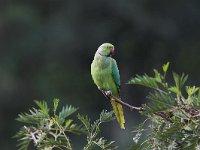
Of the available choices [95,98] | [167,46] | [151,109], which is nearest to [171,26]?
[167,46]

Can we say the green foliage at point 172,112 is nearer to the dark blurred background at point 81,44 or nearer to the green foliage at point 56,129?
the green foliage at point 56,129

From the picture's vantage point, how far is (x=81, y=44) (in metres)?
16.8

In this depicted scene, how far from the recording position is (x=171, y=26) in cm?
1750

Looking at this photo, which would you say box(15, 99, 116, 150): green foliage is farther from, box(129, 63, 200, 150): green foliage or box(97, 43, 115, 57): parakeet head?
box(97, 43, 115, 57): parakeet head

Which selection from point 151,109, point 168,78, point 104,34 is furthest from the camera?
point 104,34

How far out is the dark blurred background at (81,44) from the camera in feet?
53.9

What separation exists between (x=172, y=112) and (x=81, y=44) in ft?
48.7

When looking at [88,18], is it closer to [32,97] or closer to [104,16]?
[104,16]

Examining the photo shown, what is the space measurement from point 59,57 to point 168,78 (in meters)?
2.97

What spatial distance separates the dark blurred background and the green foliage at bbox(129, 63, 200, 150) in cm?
1381

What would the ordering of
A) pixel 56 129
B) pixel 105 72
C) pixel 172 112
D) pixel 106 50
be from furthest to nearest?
pixel 105 72
pixel 106 50
pixel 56 129
pixel 172 112

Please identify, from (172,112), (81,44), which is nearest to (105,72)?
(172,112)

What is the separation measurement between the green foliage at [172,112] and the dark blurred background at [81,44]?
13.8 metres

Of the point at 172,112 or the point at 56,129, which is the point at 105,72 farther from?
the point at 172,112
